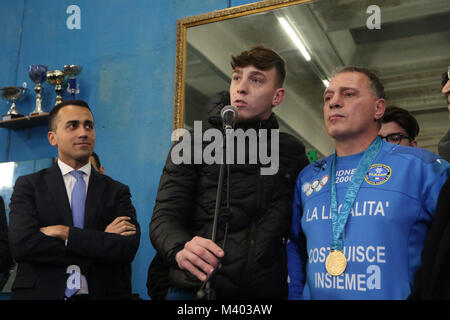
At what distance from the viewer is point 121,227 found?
2.17m

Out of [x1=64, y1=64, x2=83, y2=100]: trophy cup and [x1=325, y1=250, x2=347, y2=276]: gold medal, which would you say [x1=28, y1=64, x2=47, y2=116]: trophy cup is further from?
[x1=325, y1=250, x2=347, y2=276]: gold medal

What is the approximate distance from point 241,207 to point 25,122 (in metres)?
2.92

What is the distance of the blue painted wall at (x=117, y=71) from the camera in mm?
3562

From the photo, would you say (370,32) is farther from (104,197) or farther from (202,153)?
(104,197)

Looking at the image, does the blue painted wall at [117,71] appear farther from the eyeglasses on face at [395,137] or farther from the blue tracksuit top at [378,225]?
the blue tracksuit top at [378,225]

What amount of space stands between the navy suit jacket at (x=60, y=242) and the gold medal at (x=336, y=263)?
94cm

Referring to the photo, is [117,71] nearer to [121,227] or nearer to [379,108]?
[121,227]

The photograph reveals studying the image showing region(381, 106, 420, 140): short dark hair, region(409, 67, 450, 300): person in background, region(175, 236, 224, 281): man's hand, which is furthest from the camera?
region(381, 106, 420, 140): short dark hair

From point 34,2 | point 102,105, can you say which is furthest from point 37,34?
point 102,105

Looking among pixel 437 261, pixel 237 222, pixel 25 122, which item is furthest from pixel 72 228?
pixel 25 122

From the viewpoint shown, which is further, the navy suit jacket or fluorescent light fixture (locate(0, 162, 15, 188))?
fluorescent light fixture (locate(0, 162, 15, 188))

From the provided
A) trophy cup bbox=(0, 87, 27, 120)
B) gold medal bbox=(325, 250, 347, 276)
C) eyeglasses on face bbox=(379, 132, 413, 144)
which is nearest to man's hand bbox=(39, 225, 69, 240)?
gold medal bbox=(325, 250, 347, 276)

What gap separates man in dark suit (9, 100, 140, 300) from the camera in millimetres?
2025
